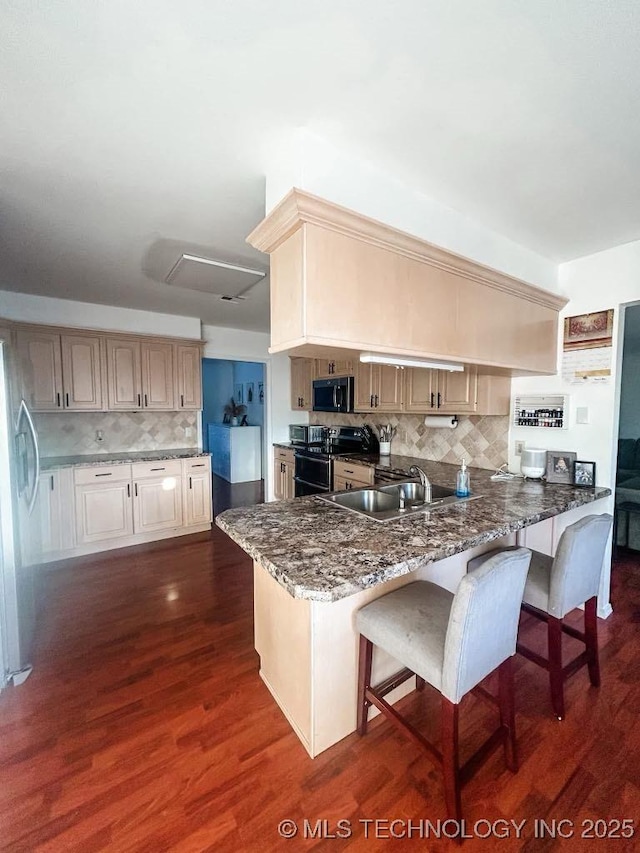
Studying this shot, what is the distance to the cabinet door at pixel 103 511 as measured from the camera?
3.30 meters

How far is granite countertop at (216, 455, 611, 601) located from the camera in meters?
1.10

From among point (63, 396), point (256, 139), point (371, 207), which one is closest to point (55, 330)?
point (63, 396)

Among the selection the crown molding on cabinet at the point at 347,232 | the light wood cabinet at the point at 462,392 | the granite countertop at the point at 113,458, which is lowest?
the granite countertop at the point at 113,458

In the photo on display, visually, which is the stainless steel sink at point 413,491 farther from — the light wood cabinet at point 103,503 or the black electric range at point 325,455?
the light wood cabinet at point 103,503

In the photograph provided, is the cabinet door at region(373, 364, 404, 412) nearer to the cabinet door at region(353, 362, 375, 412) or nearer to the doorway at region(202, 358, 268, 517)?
the cabinet door at region(353, 362, 375, 412)

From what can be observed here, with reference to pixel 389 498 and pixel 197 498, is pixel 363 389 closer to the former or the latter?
pixel 389 498

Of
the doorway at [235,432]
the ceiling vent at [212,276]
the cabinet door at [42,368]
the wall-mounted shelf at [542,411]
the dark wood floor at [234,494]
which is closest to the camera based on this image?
the ceiling vent at [212,276]

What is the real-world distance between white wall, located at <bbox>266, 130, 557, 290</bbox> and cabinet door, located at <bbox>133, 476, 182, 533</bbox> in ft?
10.1

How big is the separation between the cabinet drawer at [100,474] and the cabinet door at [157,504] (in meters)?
0.16

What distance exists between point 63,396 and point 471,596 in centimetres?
381

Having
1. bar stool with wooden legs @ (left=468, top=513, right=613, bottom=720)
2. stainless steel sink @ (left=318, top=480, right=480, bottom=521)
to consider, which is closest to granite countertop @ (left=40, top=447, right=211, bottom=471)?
stainless steel sink @ (left=318, top=480, right=480, bottom=521)

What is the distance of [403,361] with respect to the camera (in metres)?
1.76

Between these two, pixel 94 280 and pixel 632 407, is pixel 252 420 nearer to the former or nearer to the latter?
pixel 94 280

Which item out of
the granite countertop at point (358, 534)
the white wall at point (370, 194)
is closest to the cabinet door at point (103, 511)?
the granite countertop at point (358, 534)
